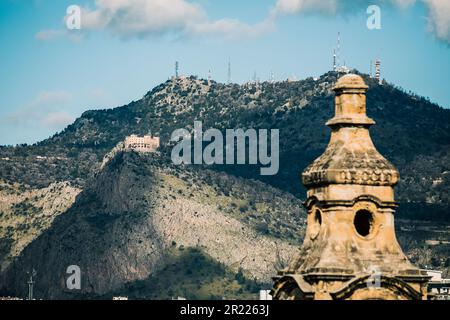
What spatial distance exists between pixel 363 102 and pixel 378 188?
3190mm

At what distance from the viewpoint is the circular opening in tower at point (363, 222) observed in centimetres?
6844

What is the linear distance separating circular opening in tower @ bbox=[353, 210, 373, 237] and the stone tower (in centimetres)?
3

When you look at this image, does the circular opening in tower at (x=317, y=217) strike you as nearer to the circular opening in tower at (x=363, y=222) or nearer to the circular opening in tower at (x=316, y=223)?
the circular opening in tower at (x=316, y=223)

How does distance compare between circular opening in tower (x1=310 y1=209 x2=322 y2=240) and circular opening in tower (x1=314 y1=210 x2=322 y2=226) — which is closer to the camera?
circular opening in tower (x1=310 y1=209 x2=322 y2=240)

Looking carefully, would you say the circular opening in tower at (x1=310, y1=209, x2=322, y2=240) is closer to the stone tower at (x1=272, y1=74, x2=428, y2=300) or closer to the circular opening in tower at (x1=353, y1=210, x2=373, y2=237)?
the stone tower at (x1=272, y1=74, x2=428, y2=300)

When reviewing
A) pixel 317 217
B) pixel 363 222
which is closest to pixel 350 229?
pixel 363 222

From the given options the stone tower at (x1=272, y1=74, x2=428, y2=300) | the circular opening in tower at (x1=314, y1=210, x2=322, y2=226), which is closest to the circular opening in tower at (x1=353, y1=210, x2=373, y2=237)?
Answer: the stone tower at (x1=272, y1=74, x2=428, y2=300)

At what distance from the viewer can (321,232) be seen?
223ft

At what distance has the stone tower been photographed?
66.7 meters

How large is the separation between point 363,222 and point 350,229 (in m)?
1.47

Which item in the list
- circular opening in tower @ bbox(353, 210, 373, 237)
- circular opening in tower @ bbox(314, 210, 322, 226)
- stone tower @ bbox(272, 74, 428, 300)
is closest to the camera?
stone tower @ bbox(272, 74, 428, 300)

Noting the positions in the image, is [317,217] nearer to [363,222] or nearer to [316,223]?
[316,223]

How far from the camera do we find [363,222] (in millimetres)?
69062
